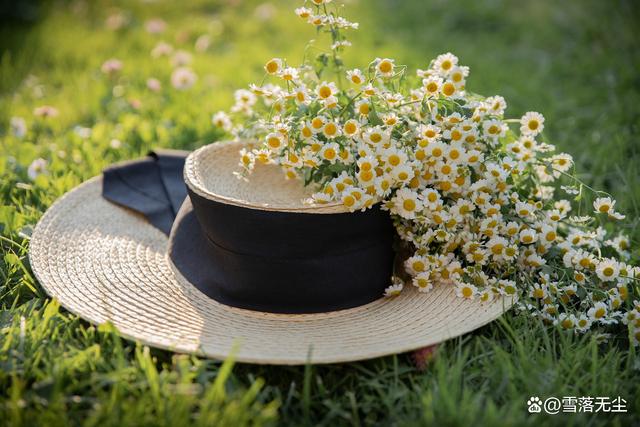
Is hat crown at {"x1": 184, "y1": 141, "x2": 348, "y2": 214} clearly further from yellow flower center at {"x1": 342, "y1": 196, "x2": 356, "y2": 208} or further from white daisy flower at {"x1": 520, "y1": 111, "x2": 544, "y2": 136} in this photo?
white daisy flower at {"x1": 520, "y1": 111, "x2": 544, "y2": 136}

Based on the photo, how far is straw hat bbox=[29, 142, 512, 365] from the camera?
1.58 metres

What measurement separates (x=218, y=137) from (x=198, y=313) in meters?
1.34

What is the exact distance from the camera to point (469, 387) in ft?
5.14

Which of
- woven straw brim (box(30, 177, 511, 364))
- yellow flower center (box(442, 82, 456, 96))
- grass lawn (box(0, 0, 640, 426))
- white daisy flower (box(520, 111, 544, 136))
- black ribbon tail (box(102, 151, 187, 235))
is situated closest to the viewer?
grass lawn (box(0, 0, 640, 426))

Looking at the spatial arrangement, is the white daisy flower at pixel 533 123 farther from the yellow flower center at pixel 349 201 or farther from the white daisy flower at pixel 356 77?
the yellow flower center at pixel 349 201

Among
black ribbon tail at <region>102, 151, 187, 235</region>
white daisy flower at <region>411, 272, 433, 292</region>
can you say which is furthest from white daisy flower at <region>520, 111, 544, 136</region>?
black ribbon tail at <region>102, 151, 187, 235</region>

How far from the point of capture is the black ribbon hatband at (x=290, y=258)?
64.7 inches

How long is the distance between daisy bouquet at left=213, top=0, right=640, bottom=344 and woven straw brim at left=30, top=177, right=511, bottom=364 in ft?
0.29

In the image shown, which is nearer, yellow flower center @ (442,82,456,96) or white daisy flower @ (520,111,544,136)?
yellow flower center @ (442,82,456,96)

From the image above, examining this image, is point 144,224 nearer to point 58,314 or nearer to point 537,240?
point 58,314

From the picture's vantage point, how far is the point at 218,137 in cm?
293

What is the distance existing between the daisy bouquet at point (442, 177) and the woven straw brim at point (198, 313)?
9 cm

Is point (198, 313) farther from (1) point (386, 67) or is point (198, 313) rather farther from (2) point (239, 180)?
(1) point (386, 67)

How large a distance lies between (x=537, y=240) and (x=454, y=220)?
11.8 inches
